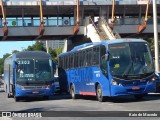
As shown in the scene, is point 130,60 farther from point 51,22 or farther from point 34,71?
point 51,22

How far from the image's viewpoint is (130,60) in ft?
71.5

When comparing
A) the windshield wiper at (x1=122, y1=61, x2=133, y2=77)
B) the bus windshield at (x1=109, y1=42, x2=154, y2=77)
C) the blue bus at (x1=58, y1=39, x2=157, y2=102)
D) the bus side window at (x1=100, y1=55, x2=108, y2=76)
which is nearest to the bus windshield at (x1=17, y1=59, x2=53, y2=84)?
the blue bus at (x1=58, y1=39, x2=157, y2=102)

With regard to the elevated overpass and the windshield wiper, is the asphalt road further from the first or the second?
the elevated overpass

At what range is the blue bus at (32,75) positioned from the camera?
87.1ft

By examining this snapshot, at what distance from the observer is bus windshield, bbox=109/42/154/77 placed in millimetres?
21656

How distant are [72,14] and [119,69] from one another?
36.1 meters

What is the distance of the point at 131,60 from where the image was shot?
71.5 feet

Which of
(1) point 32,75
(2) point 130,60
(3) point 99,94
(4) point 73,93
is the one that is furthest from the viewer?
(4) point 73,93

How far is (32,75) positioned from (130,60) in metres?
7.25

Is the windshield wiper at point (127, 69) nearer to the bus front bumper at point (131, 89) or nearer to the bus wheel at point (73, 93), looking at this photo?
the bus front bumper at point (131, 89)

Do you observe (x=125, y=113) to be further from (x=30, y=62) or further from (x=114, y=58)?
(x=30, y=62)

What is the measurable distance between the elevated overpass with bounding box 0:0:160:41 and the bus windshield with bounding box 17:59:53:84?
23.4 metres

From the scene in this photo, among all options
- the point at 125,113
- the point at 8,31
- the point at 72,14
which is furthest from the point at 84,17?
the point at 125,113

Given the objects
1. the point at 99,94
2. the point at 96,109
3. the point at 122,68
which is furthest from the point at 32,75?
the point at 96,109
